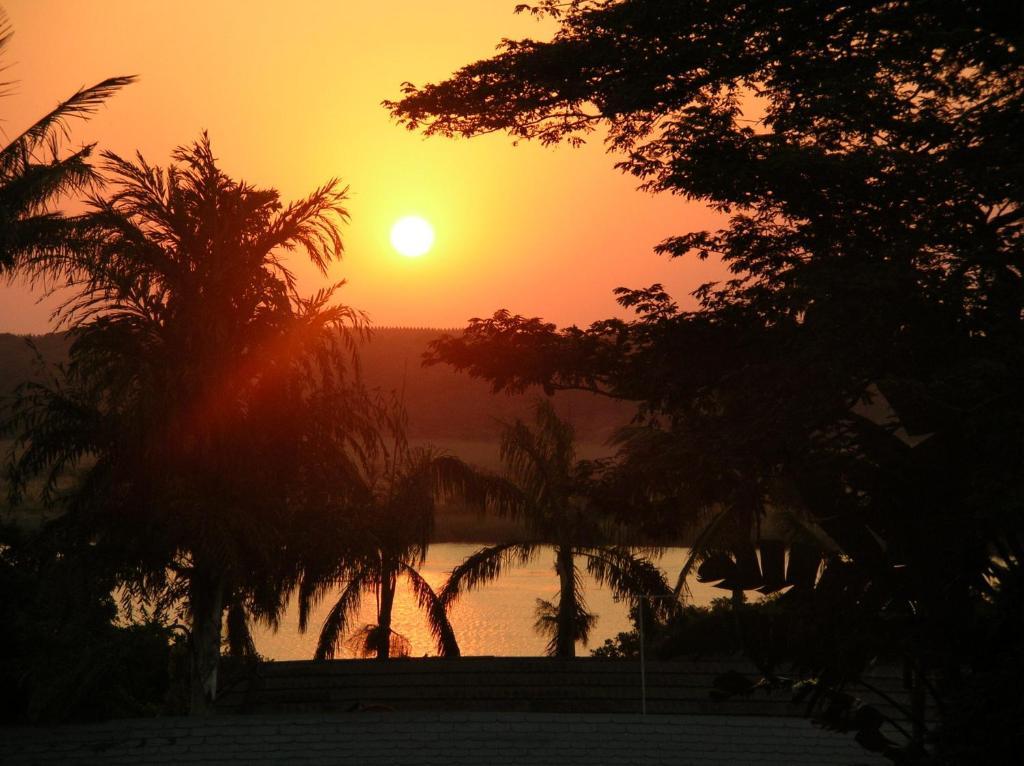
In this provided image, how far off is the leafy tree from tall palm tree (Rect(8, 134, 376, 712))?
413cm

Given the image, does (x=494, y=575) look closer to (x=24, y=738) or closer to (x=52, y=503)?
(x=52, y=503)

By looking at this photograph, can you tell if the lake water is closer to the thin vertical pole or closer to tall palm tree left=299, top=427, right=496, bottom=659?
tall palm tree left=299, top=427, right=496, bottom=659

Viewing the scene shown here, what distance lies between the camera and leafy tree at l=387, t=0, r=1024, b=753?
30.7ft

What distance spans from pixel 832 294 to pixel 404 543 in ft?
40.2

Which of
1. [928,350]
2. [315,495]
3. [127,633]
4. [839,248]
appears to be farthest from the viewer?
[315,495]

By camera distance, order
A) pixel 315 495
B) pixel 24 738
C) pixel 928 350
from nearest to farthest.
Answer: pixel 928 350 → pixel 24 738 → pixel 315 495

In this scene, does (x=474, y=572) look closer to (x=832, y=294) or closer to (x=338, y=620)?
(x=338, y=620)

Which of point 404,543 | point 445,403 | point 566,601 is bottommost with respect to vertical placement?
point 566,601

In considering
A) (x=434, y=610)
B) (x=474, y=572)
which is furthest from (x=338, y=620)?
(x=474, y=572)

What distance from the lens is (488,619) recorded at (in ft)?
130

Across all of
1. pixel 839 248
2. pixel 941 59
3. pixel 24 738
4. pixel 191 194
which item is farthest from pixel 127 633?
pixel 941 59

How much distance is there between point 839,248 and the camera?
1141cm

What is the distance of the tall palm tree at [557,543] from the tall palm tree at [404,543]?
2.13 feet

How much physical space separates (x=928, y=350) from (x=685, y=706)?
809cm
